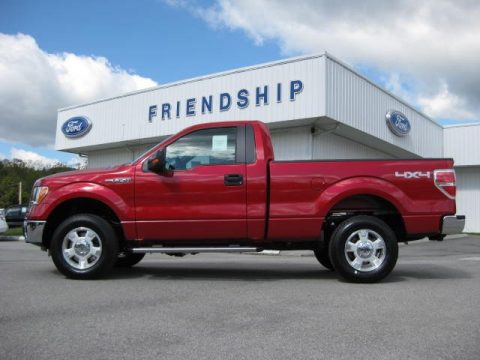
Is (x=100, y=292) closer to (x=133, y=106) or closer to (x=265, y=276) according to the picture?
(x=265, y=276)

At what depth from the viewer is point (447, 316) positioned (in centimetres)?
454

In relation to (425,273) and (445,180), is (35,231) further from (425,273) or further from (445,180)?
(425,273)

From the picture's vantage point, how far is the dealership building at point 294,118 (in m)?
17.0

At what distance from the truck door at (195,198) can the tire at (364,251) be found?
4.04 feet

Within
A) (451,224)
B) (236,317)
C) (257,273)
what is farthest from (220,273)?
(451,224)

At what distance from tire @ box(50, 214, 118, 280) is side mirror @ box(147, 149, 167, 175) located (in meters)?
0.95

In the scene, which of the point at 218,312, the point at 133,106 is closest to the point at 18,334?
the point at 218,312

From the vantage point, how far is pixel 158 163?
20.9 ft

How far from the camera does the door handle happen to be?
638 centimetres

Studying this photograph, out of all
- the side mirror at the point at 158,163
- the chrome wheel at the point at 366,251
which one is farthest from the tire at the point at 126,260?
the chrome wheel at the point at 366,251

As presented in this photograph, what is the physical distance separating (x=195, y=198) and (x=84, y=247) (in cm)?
158

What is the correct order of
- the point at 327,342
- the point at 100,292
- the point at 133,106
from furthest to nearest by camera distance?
the point at 133,106 → the point at 100,292 → the point at 327,342

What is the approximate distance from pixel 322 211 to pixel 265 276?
1.41m

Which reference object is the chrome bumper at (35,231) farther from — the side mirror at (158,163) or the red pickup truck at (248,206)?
the side mirror at (158,163)
